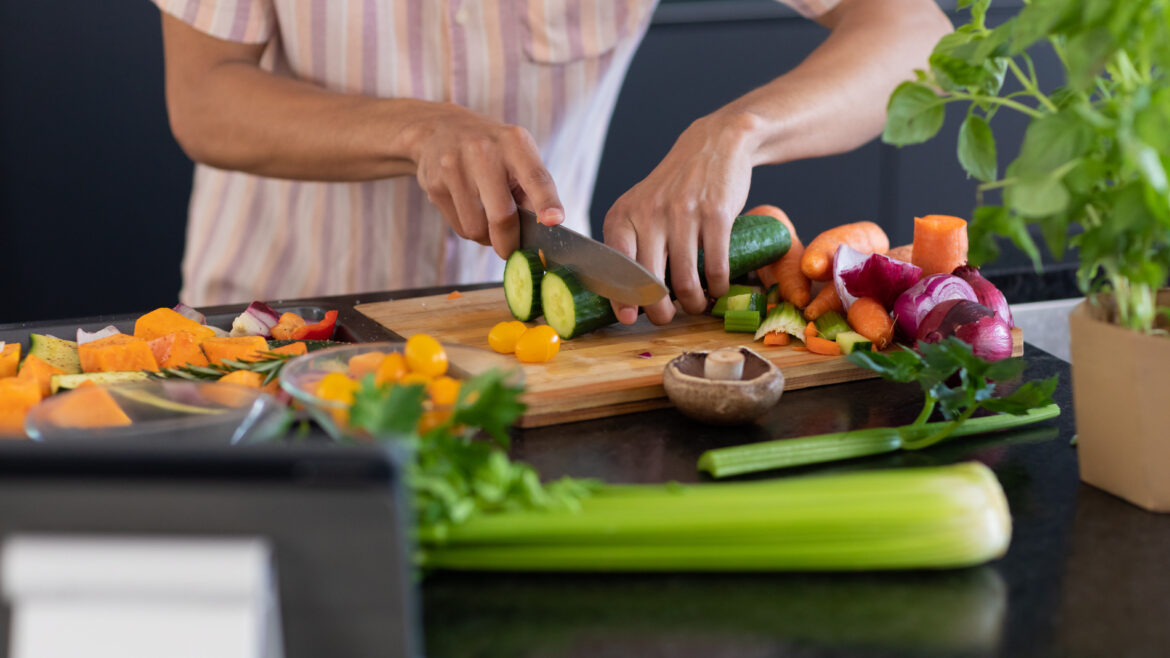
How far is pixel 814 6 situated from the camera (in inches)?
101

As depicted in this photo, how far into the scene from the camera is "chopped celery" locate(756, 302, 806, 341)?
70.4 inches

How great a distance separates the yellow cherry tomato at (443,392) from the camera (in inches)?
43.1

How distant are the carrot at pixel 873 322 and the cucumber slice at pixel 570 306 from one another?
424mm

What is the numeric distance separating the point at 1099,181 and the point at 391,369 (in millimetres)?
808

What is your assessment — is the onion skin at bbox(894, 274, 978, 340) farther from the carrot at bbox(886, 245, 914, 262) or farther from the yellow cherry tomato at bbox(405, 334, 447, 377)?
the yellow cherry tomato at bbox(405, 334, 447, 377)

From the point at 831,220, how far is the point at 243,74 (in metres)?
3.19

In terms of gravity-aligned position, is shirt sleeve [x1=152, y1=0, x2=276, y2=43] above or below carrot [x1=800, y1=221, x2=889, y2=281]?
above

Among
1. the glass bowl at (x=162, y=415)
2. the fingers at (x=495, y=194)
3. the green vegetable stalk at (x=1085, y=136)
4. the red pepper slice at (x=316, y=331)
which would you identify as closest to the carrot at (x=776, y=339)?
the fingers at (x=495, y=194)

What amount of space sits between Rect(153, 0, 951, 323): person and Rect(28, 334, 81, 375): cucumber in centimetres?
70

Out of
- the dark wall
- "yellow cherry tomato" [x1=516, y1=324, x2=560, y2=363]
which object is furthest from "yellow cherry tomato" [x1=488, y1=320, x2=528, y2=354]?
the dark wall

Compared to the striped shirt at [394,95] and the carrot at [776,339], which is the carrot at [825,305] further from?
the striped shirt at [394,95]

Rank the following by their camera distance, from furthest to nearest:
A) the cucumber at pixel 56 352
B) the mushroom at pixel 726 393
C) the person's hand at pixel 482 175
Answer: the person's hand at pixel 482 175, the cucumber at pixel 56 352, the mushroom at pixel 726 393

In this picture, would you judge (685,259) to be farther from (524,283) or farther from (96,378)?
(96,378)

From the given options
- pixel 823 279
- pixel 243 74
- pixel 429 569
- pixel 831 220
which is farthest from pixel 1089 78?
pixel 831 220
